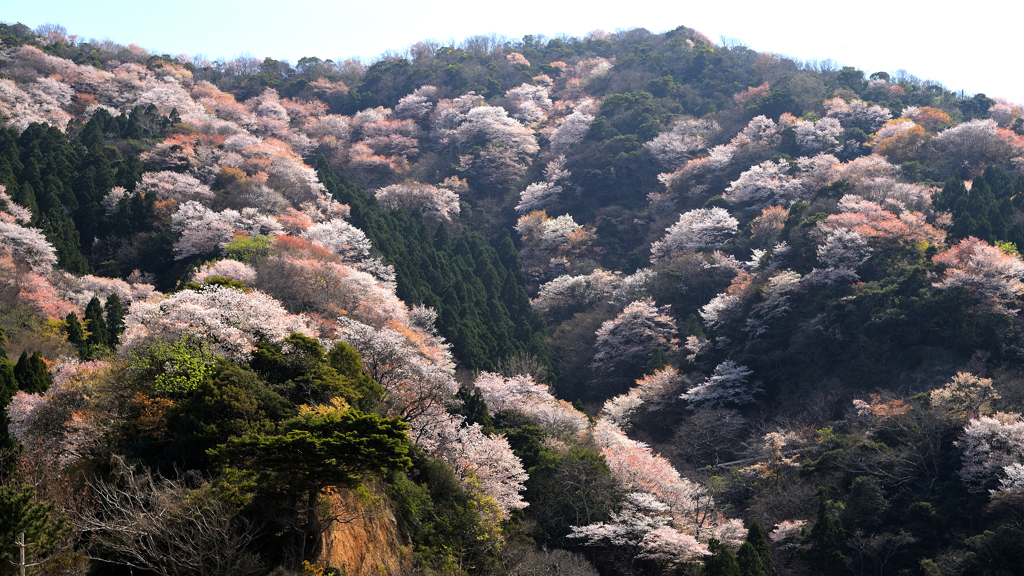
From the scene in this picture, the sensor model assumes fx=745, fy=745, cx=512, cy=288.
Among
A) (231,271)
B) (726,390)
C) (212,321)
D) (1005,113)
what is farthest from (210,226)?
(1005,113)

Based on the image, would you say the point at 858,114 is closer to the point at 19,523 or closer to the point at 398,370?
the point at 398,370

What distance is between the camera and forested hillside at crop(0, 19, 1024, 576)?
17078mm

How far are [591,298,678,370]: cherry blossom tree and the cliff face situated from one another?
2626 cm

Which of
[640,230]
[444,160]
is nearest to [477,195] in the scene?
[444,160]

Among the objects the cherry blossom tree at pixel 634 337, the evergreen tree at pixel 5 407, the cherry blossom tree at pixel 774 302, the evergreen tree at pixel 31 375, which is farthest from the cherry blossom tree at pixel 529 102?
the evergreen tree at pixel 31 375

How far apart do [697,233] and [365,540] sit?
124 ft

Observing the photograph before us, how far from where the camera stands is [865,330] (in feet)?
115

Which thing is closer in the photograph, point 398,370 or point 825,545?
point 825,545

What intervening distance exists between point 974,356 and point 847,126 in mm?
33616

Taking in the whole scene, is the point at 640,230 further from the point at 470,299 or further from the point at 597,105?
the point at 597,105

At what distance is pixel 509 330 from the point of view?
4462cm

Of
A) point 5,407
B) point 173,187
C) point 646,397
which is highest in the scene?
point 173,187

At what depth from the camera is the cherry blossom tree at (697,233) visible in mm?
49469

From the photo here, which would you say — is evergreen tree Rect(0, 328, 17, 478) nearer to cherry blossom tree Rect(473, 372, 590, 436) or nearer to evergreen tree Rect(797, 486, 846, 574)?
cherry blossom tree Rect(473, 372, 590, 436)
